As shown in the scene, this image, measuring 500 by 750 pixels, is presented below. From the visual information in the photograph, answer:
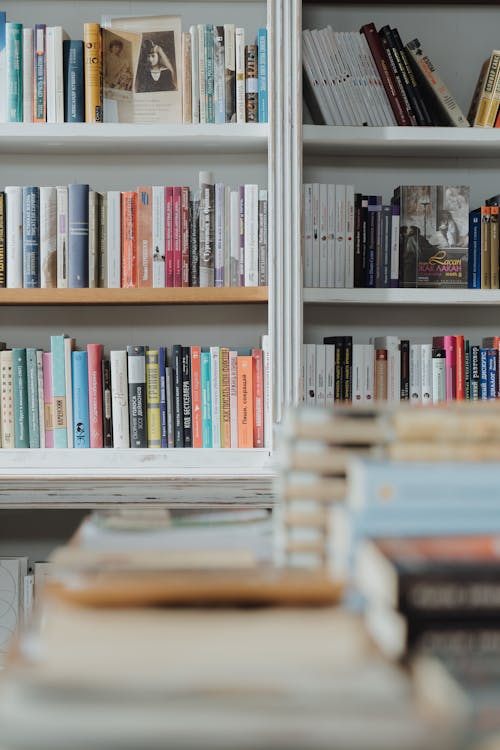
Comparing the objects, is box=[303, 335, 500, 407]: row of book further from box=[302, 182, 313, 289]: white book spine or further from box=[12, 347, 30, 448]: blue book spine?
box=[12, 347, 30, 448]: blue book spine

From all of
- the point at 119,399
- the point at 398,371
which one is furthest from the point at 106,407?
the point at 398,371

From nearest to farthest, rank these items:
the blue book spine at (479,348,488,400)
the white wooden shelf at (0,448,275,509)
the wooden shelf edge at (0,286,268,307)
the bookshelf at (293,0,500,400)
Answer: the white wooden shelf at (0,448,275,509), the wooden shelf edge at (0,286,268,307), the blue book spine at (479,348,488,400), the bookshelf at (293,0,500,400)

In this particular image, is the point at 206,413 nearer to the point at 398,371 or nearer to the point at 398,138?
the point at 398,371

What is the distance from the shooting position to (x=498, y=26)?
2652 mm

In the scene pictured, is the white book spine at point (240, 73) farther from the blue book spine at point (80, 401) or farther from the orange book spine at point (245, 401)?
the blue book spine at point (80, 401)

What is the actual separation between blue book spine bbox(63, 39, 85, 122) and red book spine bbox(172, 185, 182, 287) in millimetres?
335

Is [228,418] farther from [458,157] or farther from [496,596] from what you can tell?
[496,596]

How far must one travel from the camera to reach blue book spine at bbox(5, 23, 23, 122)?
7.72 ft

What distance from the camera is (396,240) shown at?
2432mm

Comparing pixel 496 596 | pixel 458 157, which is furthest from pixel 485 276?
pixel 496 596

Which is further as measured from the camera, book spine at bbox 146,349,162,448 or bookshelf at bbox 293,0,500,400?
bookshelf at bbox 293,0,500,400

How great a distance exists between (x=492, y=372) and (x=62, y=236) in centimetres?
123

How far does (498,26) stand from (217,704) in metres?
2.63

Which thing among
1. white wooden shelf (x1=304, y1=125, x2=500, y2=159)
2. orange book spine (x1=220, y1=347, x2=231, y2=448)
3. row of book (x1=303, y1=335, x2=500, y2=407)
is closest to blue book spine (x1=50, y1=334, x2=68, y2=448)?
orange book spine (x1=220, y1=347, x2=231, y2=448)
